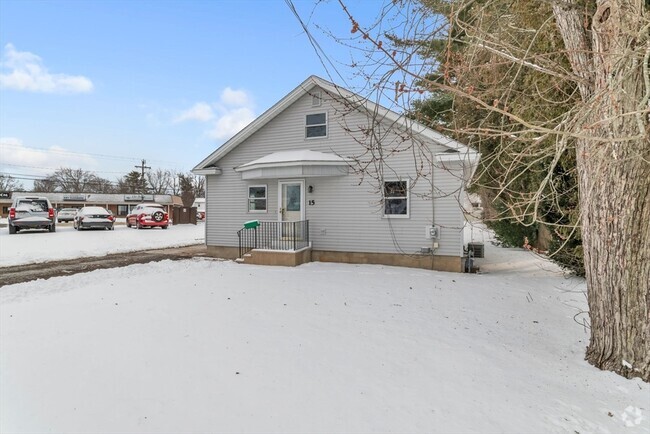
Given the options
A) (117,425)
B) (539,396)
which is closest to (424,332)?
(539,396)

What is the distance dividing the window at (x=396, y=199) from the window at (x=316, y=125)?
265 centimetres

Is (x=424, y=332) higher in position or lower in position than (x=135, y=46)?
lower

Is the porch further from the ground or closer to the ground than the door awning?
closer to the ground

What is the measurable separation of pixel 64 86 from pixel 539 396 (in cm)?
2100

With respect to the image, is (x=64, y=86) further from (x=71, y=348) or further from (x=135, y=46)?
(x=71, y=348)

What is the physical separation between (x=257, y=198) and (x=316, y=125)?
307 centimetres

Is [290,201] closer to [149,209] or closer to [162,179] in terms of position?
[149,209]

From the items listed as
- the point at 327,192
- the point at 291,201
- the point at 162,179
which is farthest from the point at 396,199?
the point at 162,179

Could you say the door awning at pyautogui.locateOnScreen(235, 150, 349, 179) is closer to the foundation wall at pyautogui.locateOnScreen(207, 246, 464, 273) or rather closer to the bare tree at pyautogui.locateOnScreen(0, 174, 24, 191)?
the foundation wall at pyautogui.locateOnScreen(207, 246, 464, 273)

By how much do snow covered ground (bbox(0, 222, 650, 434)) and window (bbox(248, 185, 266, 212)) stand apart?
17.3 ft

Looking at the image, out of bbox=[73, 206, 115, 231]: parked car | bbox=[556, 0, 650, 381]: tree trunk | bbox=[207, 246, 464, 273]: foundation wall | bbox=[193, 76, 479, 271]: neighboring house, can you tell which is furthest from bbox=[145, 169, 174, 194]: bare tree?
bbox=[556, 0, 650, 381]: tree trunk

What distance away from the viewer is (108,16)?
A: 9711 millimetres

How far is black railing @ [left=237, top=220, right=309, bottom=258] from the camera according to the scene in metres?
10.1

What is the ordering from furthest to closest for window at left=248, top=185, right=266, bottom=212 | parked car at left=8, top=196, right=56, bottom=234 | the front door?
parked car at left=8, top=196, right=56, bottom=234 < window at left=248, top=185, right=266, bottom=212 < the front door
